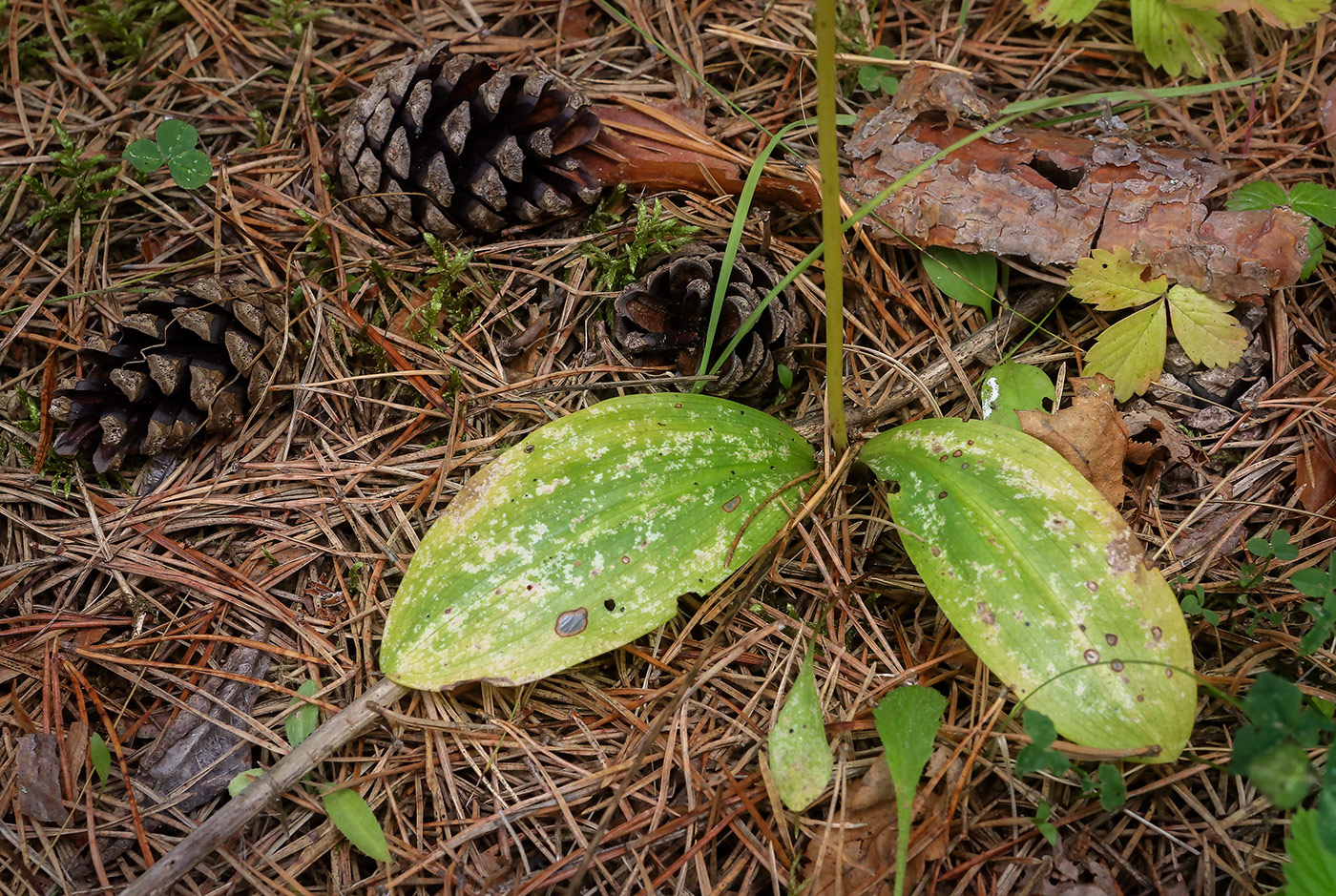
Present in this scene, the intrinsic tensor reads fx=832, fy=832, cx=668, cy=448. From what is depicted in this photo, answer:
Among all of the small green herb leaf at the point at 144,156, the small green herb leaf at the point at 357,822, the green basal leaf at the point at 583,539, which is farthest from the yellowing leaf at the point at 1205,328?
the small green herb leaf at the point at 144,156

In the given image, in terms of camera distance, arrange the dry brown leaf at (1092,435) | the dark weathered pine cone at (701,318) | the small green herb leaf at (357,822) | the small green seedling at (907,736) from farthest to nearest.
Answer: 1. the dark weathered pine cone at (701,318)
2. the dry brown leaf at (1092,435)
3. the small green herb leaf at (357,822)
4. the small green seedling at (907,736)

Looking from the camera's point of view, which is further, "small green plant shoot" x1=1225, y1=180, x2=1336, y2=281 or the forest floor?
"small green plant shoot" x1=1225, y1=180, x2=1336, y2=281

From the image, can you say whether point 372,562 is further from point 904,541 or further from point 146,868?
point 904,541

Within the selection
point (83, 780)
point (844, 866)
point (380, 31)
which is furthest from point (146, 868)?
point (380, 31)

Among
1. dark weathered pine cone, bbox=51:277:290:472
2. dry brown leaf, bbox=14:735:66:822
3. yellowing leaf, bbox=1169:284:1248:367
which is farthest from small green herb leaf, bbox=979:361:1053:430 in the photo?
dry brown leaf, bbox=14:735:66:822

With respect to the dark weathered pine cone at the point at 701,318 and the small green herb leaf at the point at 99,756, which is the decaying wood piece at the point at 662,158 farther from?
the small green herb leaf at the point at 99,756

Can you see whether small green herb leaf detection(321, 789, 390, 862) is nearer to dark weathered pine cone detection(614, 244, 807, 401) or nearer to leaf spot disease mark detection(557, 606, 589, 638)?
leaf spot disease mark detection(557, 606, 589, 638)
